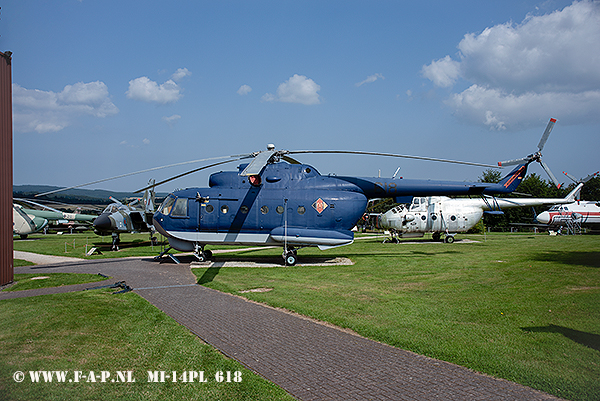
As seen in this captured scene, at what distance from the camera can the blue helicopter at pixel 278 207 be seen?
16125 mm

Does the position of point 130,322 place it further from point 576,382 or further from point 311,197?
point 311,197

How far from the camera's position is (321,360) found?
17.6ft

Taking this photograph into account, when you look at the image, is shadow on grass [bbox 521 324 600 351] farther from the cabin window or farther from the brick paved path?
the cabin window

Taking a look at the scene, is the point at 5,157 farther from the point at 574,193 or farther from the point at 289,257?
the point at 574,193

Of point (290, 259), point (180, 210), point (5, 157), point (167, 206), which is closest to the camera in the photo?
point (5, 157)

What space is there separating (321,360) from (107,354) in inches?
121

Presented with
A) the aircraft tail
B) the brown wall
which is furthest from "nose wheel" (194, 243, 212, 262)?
the aircraft tail

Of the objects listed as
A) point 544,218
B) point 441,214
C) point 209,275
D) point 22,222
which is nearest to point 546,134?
point 441,214

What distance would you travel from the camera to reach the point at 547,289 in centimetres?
902

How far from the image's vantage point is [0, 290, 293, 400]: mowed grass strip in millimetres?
4289

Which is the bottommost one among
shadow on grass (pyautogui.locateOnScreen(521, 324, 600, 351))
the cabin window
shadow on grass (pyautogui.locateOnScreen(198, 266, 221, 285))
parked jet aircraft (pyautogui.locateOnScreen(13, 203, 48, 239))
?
shadow on grass (pyautogui.locateOnScreen(198, 266, 221, 285))

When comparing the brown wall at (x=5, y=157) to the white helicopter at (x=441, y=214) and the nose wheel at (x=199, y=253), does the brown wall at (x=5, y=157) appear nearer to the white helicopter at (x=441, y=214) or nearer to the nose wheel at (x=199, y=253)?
the nose wheel at (x=199, y=253)

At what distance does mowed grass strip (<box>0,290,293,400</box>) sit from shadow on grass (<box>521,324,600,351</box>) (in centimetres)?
450

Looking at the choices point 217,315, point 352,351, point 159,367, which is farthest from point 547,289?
point 159,367
